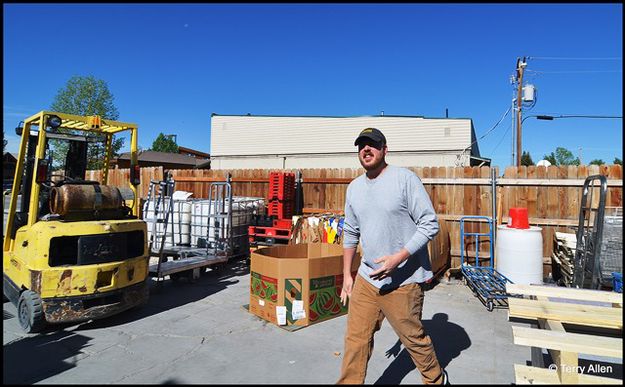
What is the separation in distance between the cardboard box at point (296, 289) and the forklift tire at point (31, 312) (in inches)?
98.9

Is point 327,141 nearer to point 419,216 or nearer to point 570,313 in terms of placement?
point 570,313

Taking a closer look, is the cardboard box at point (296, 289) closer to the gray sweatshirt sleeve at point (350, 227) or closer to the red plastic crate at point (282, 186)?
the gray sweatshirt sleeve at point (350, 227)

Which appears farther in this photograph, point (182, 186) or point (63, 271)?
point (182, 186)

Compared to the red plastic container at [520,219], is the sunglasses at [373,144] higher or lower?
higher

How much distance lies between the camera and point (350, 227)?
10.8 feet

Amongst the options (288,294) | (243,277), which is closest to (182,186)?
(243,277)

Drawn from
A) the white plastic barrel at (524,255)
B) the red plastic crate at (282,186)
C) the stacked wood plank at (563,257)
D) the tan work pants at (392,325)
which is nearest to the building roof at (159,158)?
the red plastic crate at (282,186)

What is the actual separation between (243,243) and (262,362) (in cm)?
561

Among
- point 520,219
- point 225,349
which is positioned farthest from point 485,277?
point 225,349

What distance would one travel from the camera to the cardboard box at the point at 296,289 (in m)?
4.86

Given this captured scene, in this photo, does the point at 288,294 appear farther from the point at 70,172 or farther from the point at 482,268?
the point at 482,268

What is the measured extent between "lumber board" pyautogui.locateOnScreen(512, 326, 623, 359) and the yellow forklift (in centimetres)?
456

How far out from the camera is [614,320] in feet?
10.4

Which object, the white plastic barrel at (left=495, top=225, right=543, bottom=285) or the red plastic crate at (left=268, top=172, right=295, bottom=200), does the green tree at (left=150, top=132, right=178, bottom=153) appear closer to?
the red plastic crate at (left=268, top=172, right=295, bottom=200)
